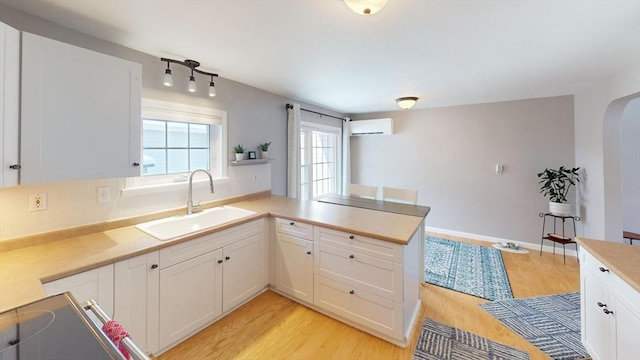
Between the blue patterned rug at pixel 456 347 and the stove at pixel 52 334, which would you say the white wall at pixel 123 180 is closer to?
the stove at pixel 52 334

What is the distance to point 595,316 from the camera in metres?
1.56

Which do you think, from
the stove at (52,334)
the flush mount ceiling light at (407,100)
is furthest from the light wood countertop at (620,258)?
the flush mount ceiling light at (407,100)

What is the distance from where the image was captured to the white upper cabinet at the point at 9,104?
1.19 m

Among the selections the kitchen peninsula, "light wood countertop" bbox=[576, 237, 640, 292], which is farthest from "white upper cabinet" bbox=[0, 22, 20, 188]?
"light wood countertop" bbox=[576, 237, 640, 292]

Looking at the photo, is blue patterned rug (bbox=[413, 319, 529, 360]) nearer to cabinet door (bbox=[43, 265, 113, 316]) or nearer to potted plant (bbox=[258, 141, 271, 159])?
cabinet door (bbox=[43, 265, 113, 316])

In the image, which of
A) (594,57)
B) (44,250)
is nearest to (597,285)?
(594,57)

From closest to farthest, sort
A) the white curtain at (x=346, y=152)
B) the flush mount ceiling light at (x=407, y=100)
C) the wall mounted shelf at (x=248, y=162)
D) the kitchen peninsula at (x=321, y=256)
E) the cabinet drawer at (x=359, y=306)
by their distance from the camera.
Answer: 1. the kitchen peninsula at (x=321, y=256)
2. the cabinet drawer at (x=359, y=306)
3. the wall mounted shelf at (x=248, y=162)
4. the flush mount ceiling light at (x=407, y=100)
5. the white curtain at (x=346, y=152)

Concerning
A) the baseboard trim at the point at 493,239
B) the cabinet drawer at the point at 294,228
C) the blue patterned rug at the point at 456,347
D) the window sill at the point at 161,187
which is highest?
the window sill at the point at 161,187

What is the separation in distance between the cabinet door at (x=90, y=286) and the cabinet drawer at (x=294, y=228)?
1294mm

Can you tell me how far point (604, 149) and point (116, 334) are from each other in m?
4.34

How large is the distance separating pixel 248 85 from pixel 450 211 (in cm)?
385

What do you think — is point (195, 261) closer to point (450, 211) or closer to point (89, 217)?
point (89, 217)

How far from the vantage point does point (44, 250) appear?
153 cm

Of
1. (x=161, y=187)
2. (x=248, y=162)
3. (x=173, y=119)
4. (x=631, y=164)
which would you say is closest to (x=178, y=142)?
(x=173, y=119)
